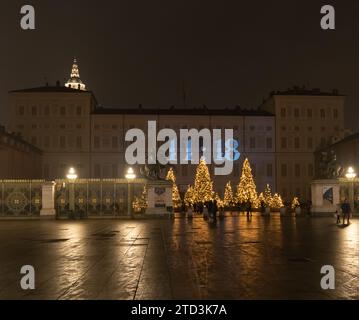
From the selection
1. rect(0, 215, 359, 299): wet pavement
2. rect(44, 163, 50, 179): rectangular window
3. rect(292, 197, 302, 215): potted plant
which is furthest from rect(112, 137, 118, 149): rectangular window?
rect(0, 215, 359, 299): wet pavement

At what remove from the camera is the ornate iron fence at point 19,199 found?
3055 centimetres

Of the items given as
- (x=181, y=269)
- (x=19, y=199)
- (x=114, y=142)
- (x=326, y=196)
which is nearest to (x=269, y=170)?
(x=114, y=142)

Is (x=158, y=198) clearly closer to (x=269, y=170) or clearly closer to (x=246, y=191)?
(x=246, y=191)

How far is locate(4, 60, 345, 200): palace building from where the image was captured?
6950 centimetres

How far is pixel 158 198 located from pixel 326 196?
9.63 metres

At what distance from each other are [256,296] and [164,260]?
12.7 feet

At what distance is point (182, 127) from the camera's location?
2761 inches

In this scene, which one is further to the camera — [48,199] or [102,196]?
[102,196]

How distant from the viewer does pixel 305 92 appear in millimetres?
73875

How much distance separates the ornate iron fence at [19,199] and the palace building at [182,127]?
1484 inches

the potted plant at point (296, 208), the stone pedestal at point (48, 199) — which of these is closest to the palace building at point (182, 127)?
the potted plant at point (296, 208)
